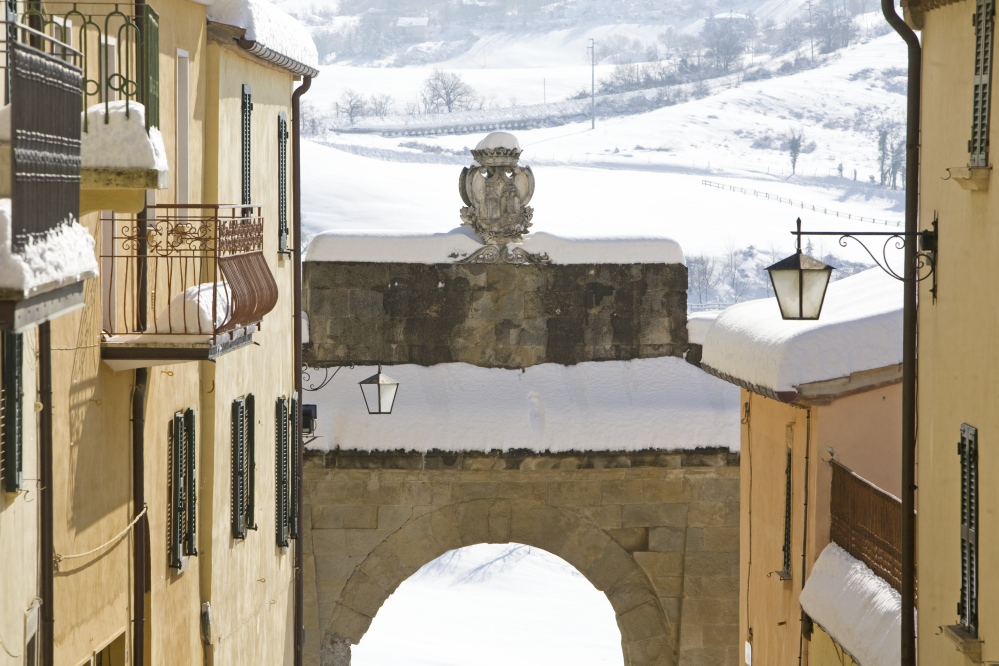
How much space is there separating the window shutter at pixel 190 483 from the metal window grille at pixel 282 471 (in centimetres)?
287

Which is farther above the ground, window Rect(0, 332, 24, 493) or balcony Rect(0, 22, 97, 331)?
balcony Rect(0, 22, 97, 331)

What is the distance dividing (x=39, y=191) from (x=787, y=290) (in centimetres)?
490

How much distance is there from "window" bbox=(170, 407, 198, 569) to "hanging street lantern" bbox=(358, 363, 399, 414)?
15.3 ft

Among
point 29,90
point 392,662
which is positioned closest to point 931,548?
point 29,90

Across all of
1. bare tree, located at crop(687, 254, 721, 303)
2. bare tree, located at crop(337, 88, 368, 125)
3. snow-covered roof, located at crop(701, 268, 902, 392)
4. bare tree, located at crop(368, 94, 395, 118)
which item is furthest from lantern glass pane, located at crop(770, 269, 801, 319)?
bare tree, located at crop(368, 94, 395, 118)

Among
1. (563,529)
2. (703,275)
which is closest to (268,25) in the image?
(563,529)

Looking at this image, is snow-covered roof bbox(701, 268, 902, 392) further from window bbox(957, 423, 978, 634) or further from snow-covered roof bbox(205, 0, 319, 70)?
snow-covered roof bbox(205, 0, 319, 70)

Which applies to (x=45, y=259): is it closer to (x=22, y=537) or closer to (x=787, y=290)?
(x=22, y=537)

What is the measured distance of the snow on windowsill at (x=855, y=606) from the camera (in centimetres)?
823

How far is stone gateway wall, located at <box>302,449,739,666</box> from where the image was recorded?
15312 millimetres

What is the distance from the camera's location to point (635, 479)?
1545 centimetres

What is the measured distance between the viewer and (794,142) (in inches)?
3135

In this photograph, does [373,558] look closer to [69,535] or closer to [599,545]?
[599,545]

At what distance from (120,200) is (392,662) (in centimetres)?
2400
